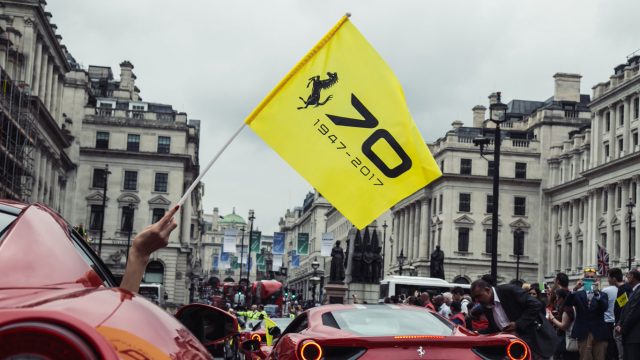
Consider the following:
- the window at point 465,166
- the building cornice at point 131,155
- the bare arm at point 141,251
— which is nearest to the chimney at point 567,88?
the window at point 465,166

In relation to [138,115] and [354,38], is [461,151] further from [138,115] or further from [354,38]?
[354,38]

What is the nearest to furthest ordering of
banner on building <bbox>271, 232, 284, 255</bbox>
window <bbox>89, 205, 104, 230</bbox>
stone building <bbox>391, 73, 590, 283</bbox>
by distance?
1. banner on building <bbox>271, 232, 284, 255</bbox>
2. window <bbox>89, 205, 104, 230</bbox>
3. stone building <bbox>391, 73, 590, 283</bbox>

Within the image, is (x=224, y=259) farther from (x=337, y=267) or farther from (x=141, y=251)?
(x=141, y=251)

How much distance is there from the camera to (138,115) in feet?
291

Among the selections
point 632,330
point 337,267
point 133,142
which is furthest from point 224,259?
point 632,330

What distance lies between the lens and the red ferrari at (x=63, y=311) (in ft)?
5.81

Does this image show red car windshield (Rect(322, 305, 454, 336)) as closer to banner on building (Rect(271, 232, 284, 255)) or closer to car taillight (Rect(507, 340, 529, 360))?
car taillight (Rect(507, 340, 529, 360))

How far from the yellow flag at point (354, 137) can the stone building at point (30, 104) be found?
130ft

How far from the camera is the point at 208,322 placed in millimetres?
A: 3197

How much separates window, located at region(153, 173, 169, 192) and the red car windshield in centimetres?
7906

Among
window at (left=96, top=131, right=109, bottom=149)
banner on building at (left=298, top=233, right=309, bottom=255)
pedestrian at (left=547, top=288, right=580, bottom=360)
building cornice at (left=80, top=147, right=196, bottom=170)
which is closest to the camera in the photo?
pedestrian at (left=547, top=288, right=580, bottom=360)

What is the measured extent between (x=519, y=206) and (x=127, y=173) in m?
38.4

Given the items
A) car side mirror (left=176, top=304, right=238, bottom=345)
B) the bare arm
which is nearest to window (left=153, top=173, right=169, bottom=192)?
the bare arm

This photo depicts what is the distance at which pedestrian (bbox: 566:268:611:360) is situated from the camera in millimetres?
13969
